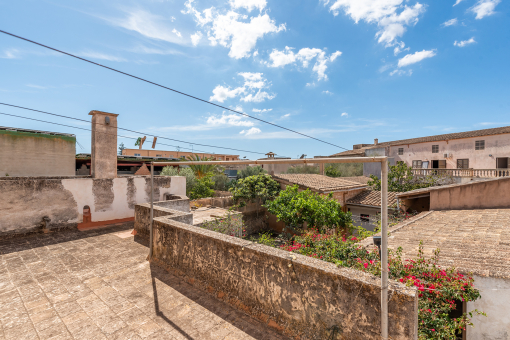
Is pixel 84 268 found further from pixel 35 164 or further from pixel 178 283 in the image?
pixel 35 164

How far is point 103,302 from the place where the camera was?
11.4 feet

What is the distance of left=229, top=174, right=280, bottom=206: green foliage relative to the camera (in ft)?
46.9

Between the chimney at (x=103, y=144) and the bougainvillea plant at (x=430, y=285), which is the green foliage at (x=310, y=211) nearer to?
the bougainvillea plant at (x=430, y=285)

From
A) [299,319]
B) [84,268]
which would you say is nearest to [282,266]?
[299,319]

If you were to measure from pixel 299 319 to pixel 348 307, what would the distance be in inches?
26.1

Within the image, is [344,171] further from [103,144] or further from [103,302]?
[103,302]

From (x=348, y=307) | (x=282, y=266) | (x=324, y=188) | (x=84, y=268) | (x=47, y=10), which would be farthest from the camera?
(x=324, y=188)

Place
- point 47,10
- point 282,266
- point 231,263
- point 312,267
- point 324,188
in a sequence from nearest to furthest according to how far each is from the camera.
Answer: point 312,267, point 282,266, point 231,263, point 47,10, point 324,188

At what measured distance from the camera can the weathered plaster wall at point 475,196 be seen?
334 inches

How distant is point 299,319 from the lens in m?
2.77

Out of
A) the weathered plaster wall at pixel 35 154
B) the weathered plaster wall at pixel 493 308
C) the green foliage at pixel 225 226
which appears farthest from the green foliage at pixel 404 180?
the weathered plaster wall at pixel 35 154

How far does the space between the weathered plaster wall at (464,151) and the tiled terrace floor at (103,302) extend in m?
25.1

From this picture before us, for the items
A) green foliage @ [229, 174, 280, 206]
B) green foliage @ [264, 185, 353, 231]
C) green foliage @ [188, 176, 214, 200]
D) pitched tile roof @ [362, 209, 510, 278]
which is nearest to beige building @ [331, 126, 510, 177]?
green foliage @ [229, 174, 280, 206]

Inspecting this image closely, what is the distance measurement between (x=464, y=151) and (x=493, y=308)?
23.1 metres
